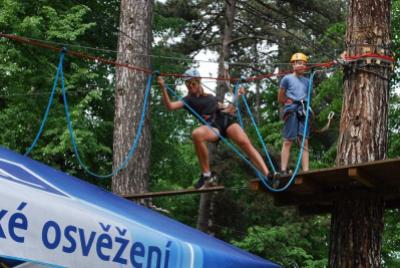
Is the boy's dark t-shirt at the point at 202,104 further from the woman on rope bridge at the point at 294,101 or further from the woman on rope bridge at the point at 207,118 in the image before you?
the woman on rope bridge at the point at 294,101

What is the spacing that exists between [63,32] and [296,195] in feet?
23.6

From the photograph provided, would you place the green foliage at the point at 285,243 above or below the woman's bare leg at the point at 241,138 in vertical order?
below

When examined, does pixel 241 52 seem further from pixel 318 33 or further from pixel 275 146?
pixel 275 146

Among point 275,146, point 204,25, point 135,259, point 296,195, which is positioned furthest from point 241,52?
point 135,259

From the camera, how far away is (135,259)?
541 cm

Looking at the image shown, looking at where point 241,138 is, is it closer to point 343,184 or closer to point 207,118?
point 207,118

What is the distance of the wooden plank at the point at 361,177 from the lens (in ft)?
22.7

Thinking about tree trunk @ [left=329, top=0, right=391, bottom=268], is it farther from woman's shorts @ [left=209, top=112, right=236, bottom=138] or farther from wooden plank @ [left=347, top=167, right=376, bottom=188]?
woman's shorts @ [left=209, top=112, right=236, bottom=138]

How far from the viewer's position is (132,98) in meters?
10.4

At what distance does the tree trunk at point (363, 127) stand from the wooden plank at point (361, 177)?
0.40 metres

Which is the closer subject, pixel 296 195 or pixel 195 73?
pixel 195 73

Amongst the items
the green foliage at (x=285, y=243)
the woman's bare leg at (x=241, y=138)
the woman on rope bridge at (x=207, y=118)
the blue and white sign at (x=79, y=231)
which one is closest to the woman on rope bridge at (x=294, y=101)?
the woman's bare leg at (x=241, y=138)

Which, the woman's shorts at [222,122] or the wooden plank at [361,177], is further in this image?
the woman's shorts at [222,122]

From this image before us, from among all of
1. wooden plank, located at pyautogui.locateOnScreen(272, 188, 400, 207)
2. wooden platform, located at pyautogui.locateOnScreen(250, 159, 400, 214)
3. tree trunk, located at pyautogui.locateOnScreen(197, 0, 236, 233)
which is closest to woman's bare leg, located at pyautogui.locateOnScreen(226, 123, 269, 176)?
wooden platform, located at pyautogui.locateOnScreen(250, 159, 400, 214)
